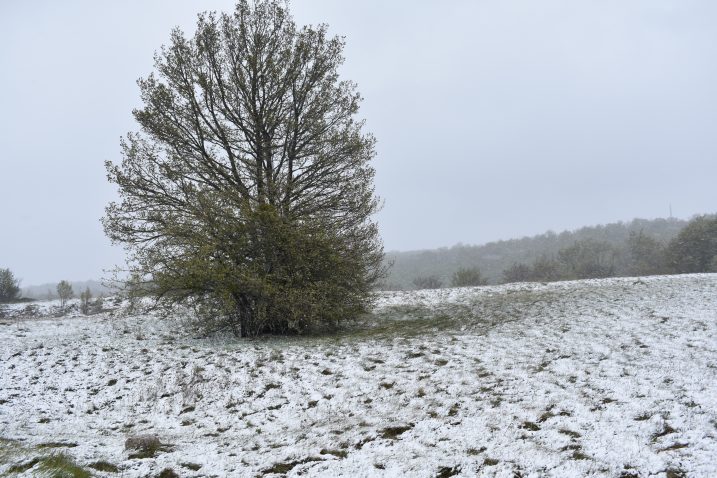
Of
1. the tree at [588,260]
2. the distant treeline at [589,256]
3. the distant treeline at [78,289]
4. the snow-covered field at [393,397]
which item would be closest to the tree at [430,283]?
the distant treeline at [589,256]

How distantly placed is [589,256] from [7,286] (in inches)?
1919

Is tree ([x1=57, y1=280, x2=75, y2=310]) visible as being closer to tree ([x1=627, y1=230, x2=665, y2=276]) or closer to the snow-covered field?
the snow-covered field

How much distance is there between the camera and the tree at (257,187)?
11.2 m

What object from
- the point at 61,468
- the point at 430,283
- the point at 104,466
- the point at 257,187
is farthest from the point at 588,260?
the point at 61,468

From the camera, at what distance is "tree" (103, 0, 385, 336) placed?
1120 cm

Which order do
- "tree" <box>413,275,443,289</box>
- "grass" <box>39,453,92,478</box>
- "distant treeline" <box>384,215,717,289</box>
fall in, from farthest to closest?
"tree" <box>413,275,443,289</box>, "distant treeline" <box>384,215,717,289</box>, "grass" <box>39,453,92,478</box>

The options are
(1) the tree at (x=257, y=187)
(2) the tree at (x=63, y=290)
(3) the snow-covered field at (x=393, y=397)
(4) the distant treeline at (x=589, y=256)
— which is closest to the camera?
(3) the snow-covered field at (x=393, y=397)

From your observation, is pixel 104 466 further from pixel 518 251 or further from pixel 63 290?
pixel 518 251

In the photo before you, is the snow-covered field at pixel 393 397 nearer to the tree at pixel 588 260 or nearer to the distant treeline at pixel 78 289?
the distant treeline at pixel 78 289

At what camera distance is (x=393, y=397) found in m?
6.88

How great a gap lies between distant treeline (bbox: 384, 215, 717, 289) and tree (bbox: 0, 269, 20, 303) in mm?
21716

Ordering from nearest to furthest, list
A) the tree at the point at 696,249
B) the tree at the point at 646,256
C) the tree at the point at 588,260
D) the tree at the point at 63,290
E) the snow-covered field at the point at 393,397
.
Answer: the snow-covered field at the point at 393,397 → the tree at the point at 63,290 → the tree at the point at 696,249 → the tree at the point at 588,260 → the tree at the point at 646,256

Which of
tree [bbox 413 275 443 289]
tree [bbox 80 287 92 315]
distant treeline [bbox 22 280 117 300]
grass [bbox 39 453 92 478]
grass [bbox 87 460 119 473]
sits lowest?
grass [bbox 87 460 119 473]

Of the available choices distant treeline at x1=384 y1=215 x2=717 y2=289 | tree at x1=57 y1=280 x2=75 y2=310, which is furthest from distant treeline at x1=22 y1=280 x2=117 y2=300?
distant treeline at x1=384 y1=215 x2=717 y2=289
